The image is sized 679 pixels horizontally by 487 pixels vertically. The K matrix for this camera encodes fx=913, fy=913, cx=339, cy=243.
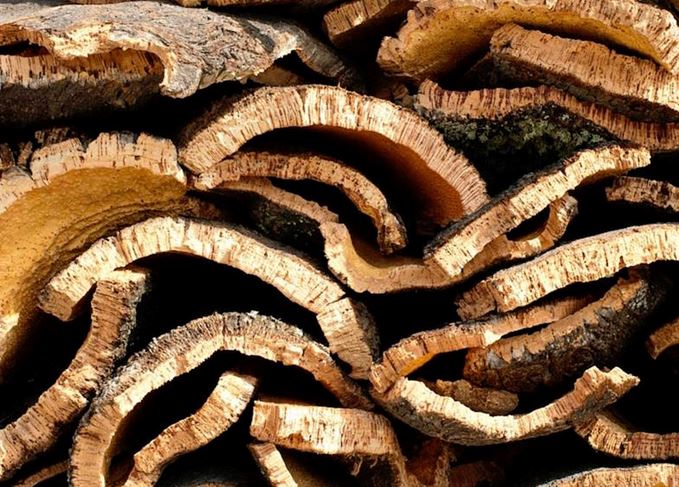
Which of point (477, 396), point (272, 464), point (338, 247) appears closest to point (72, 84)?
point (338, 247)

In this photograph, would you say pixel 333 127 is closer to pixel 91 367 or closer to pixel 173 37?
pixel 173 37

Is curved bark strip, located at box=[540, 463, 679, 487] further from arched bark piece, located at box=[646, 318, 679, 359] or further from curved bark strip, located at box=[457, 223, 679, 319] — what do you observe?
curved bark strip, located at box=[457, 223, 679, 319]

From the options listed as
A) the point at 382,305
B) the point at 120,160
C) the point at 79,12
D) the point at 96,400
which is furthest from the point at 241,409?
the point at 79,12

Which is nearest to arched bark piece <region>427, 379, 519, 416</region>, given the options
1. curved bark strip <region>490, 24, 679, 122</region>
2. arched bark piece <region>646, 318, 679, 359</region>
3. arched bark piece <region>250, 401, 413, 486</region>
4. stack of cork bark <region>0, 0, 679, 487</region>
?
stack of cork bark <region>0, 0, 679, 487</region>

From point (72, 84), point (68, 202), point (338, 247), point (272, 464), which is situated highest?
point (72, 84)

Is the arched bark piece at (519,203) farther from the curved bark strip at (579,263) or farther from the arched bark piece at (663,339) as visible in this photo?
the arched bark piece at (663,339)

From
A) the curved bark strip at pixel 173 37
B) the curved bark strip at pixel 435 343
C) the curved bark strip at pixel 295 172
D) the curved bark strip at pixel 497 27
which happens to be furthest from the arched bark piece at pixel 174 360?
the curved bark strip at pixel 497 27

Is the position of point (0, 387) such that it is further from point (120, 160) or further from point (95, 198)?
point (120, 160)
